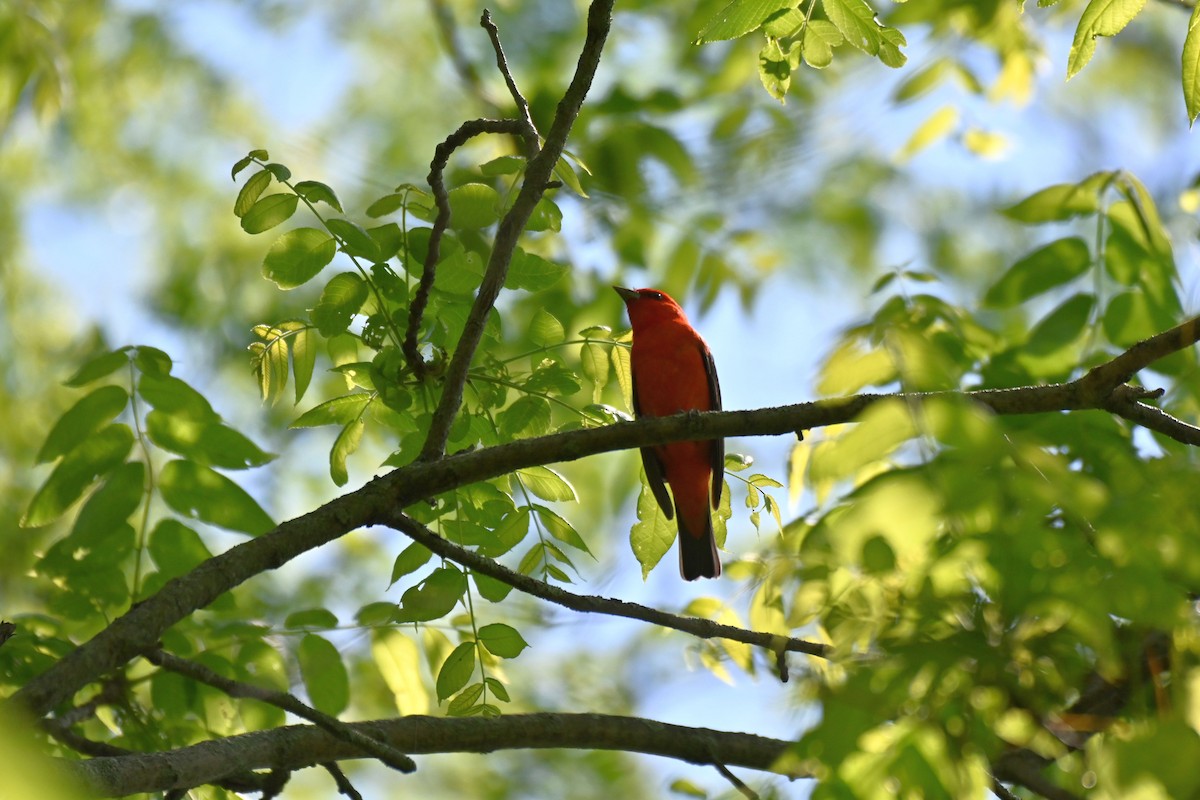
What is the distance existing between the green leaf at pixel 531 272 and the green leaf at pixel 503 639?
0.98 m

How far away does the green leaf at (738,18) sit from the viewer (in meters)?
2.66

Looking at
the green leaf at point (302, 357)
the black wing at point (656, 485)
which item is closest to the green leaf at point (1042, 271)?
the black wing at point (656, 485)

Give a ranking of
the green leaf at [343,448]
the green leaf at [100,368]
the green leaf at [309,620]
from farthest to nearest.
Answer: the green leaf at [309,620]
the green leaf at [100,368]
the green leaf at [343,448]

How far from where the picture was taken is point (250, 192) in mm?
3037

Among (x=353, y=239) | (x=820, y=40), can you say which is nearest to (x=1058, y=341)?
(x=820, y=40)

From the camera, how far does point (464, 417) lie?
10.9ft

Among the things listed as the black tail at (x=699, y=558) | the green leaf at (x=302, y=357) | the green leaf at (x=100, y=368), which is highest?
the black tail at (x=699, y=558)

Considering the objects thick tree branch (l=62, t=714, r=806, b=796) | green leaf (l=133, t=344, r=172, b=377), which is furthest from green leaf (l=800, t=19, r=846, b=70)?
green leaf (l=133, t=344, r=172, b=377)

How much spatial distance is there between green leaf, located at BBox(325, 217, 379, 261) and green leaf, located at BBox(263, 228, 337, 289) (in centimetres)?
5

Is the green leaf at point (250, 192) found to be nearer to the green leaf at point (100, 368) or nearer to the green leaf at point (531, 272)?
the green leaf at point (531, 272)

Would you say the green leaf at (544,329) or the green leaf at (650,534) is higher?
the green leaf at (544,329)

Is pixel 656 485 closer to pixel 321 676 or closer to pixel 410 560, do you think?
pixel 410 560

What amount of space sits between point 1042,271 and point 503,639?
2586 millimetres

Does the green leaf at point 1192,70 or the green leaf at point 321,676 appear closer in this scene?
the green leaf at point 1192,70
